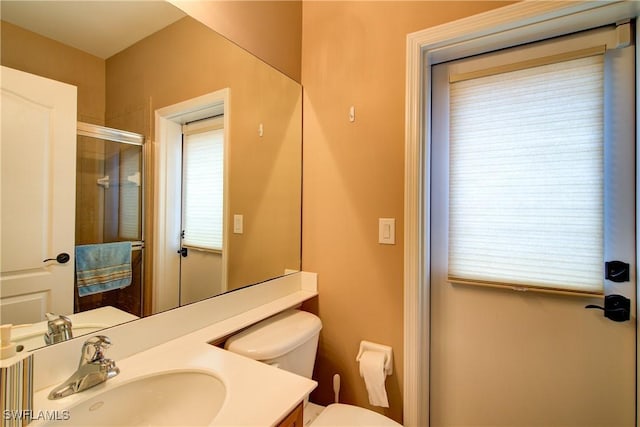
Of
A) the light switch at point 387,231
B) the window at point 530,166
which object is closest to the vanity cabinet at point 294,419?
the light switch at point 387,231

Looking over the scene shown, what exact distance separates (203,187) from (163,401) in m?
0.73

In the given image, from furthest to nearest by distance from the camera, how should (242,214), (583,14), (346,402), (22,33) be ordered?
(346,402), (242,214), (583,14), (22,33)

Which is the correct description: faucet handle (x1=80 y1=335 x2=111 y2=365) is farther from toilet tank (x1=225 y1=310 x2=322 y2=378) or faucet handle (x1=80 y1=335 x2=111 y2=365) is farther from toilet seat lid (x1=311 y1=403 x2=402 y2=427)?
toilet seat lid (x1=311 y1=403 x2=402 y2=427)

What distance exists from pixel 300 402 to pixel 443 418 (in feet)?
3.41

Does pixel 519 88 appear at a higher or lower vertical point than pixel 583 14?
lower

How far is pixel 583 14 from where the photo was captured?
1068 mm

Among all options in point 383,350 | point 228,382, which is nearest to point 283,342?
point 228,382

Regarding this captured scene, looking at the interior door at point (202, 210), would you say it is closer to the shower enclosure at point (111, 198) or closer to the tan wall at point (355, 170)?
the shower enclosure at point (111, 198)

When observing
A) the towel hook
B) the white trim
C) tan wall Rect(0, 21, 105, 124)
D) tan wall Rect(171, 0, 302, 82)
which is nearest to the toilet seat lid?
the white trim

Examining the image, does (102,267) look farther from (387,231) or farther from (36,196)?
(387,231)

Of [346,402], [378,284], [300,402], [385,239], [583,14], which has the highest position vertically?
[583,14]

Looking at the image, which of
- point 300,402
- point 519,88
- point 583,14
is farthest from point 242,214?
point 583,14

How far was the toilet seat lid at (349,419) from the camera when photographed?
1.14 m

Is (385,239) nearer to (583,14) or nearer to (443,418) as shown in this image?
(443,418)
